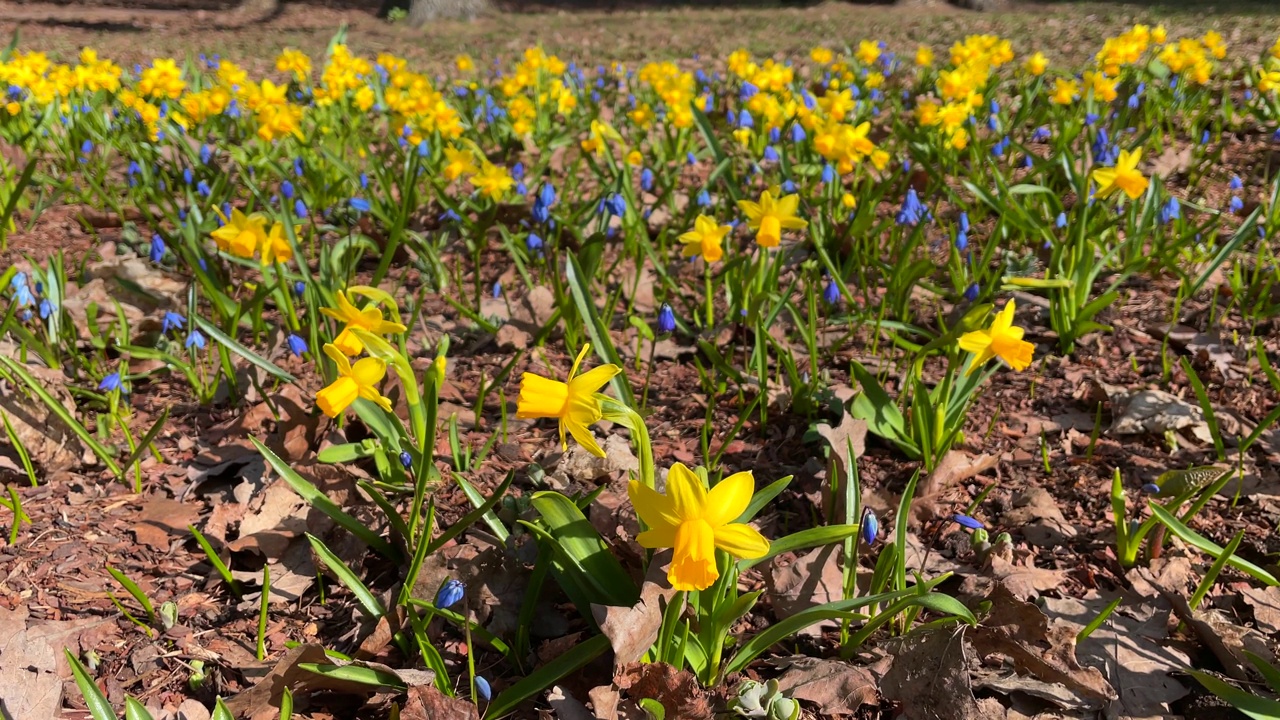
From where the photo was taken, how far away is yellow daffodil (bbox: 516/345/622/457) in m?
1.41

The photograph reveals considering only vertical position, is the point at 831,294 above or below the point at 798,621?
above

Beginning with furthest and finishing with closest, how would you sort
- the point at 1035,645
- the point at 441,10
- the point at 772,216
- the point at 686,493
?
the point at 441,10 → the point at 772,216 → the point at 1035,645 → the point at 686,493

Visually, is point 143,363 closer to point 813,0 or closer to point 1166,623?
point 1166,623

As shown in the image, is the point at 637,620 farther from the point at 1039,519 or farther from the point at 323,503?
the point at 1039,519

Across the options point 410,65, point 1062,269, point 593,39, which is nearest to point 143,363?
point 1062,269

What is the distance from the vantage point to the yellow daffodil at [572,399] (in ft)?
4.61

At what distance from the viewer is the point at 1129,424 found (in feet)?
7.70

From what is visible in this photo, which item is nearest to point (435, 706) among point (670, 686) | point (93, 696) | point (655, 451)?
point (670, 686)

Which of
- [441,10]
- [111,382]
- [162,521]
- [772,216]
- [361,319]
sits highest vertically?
[441,10]

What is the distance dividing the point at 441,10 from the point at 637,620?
12813 mm

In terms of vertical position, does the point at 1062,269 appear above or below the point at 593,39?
below

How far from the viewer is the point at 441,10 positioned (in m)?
12.5

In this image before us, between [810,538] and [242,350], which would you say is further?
[242,350]

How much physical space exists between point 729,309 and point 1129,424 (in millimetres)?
1290
